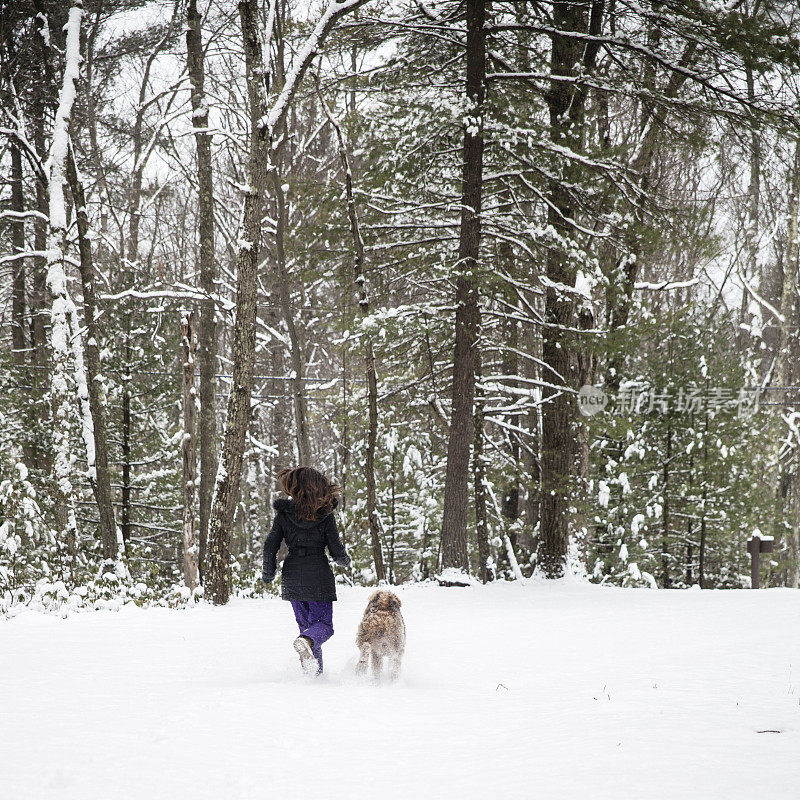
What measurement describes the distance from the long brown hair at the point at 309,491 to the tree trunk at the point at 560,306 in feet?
19.8

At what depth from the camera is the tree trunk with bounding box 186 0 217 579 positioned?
12883 millimetres

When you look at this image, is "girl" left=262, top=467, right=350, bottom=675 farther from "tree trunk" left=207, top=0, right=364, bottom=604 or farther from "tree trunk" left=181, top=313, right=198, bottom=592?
"tree trunk" left=181, top=313, right=198, bottom=592

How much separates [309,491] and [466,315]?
5.87 metres

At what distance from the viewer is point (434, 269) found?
34.8 feet

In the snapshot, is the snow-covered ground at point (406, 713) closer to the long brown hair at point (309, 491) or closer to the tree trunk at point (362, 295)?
the long brown hair at point (309, 491)

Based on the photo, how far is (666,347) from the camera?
18.8m

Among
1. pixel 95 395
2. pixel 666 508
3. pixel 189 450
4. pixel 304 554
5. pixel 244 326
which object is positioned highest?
pixel 244 326

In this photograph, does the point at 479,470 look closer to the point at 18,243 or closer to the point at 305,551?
the point at 305,551

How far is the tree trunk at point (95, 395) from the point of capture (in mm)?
12164

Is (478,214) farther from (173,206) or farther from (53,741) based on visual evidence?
(173,206)

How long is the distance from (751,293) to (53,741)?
880 inches

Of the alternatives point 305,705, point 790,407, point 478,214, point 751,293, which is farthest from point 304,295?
point 790,407

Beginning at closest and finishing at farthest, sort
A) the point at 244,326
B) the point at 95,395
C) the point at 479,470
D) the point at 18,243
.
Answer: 1. the point at 244,326
2. the point at 95,395
3. the point at 479,470
4. the point at 18,243

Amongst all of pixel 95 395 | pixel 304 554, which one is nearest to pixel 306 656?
pixel 304 554
